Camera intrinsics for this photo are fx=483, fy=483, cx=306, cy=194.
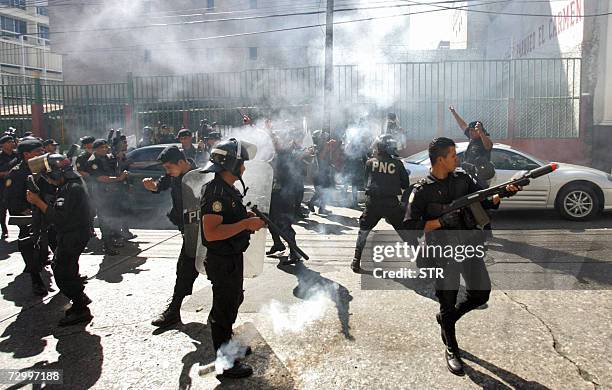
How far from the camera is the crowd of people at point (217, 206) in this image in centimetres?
317

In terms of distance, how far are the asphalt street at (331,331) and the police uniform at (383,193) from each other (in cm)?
62

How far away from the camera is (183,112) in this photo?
51.0 feet

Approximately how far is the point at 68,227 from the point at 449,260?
3170 millimetres

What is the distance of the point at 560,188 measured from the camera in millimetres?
8031

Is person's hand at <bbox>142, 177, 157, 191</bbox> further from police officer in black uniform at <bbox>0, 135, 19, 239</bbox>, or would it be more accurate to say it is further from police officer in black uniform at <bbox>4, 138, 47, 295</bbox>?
police officer in black uniform at <bbox>0, 135, 19, 239</bbox>

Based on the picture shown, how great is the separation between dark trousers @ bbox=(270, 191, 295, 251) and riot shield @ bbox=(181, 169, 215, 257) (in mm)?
2032

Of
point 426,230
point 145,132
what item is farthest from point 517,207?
point 145,132

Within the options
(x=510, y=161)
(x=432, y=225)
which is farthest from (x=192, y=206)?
(x=510, y=161)

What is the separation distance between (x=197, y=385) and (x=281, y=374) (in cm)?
55

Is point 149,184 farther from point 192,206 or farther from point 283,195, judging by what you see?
point 283,195

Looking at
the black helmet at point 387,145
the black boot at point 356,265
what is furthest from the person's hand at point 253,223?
the black helmet at point 387,145

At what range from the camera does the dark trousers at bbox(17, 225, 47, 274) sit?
16.7ft

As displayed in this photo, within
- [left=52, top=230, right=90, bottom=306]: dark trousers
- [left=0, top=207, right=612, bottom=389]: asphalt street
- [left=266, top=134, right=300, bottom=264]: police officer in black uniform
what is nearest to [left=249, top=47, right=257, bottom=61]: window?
[left=266, top=134, right=300, bottom=264]: police officer in black uniform

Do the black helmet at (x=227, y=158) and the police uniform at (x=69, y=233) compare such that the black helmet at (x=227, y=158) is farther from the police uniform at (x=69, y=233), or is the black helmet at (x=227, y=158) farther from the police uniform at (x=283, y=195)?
the police uniform at (x=283, y=195)
